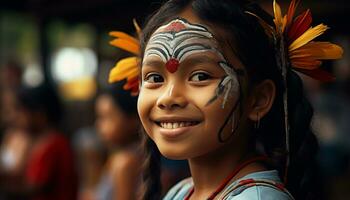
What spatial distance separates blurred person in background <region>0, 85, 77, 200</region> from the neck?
2.55 metres

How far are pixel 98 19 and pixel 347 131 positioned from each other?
2.45 metres

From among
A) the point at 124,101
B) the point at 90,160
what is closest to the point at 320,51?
the point at 124,101

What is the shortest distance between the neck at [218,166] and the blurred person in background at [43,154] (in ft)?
8.36

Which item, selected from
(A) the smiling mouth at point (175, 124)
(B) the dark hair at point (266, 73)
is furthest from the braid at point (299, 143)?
(A) the smiling mouth at point (175, 124)

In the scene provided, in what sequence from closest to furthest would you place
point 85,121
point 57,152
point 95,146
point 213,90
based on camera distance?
point 213,90 < point 57,152 < point 95,146 < point 85,121

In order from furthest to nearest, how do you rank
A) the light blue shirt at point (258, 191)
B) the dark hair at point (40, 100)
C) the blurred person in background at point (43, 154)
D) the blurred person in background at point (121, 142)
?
the dark hair at point (40, 100) < the blurred person in background at point (43, 154) < the blurred person in background at point (121, 142) < the light blue shirt at point (258, 191)

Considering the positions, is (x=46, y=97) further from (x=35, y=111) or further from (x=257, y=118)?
(x=257, y=118)

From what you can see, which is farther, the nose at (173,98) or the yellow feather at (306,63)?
the yellow feather at (306,63)

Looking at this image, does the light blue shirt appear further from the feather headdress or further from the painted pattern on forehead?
the feather headdress

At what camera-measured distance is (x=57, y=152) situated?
4.66 m

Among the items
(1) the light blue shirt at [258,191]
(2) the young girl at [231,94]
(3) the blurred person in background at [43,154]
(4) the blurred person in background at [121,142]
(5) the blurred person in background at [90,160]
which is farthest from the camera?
(5) the blurred person in background at [90,160]

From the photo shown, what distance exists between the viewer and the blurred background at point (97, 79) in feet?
16.9

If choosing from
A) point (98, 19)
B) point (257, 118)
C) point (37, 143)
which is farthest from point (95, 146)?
point (257, 118)

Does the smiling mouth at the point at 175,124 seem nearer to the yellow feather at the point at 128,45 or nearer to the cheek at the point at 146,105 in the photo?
the cheek at the point at 146,105
